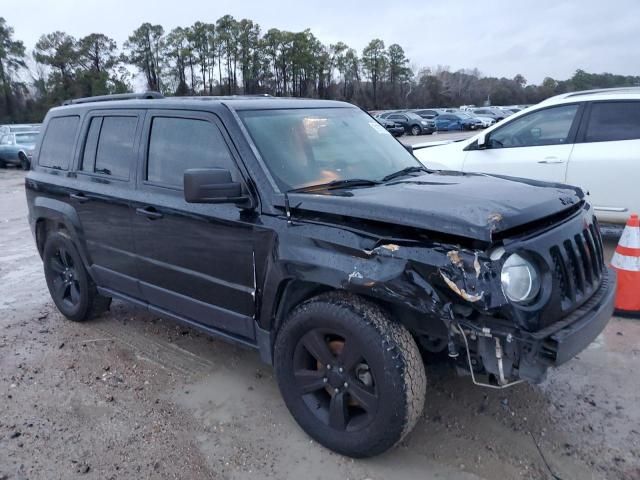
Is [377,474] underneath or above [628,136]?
underneath

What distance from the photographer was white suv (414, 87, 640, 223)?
6.24 m

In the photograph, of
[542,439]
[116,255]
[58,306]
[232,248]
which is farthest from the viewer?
[58,306]

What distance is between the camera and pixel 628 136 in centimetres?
625

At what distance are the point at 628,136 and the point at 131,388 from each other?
18.7ft

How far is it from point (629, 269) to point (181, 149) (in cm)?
369

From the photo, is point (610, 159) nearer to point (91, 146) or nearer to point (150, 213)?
point (150, 213)

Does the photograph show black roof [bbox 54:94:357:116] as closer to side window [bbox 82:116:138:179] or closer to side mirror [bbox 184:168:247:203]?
side window [bbox 82:116:138:179]

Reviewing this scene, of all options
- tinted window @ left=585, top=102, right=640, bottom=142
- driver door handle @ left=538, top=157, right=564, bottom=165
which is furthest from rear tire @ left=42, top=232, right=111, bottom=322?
tinted window @ left=585, top=102, right=640, bottom=142

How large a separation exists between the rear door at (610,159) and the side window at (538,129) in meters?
0.20

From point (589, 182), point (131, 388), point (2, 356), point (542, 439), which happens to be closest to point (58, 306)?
point (2, 356)

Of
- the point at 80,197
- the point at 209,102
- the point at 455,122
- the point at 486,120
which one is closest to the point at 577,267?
the point at 209,102

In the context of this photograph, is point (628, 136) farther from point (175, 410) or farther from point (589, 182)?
point (175, 410)

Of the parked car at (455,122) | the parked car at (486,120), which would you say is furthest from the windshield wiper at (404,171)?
the parked car at (486,120)

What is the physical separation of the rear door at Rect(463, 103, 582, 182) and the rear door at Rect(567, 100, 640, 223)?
0.14 metres
